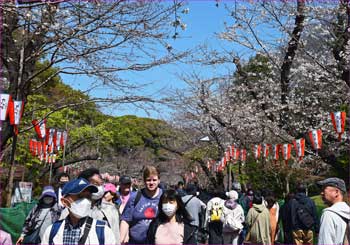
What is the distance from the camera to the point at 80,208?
3064 mm

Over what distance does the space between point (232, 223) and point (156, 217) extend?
3503 millimetres

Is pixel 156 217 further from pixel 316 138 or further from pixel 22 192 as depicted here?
pixel 22 192

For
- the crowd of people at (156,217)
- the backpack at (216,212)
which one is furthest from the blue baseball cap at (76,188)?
the backpack at (216,212)

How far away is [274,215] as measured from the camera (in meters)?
9.17

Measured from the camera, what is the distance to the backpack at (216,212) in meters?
7.80

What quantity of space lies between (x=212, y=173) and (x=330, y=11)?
58.1 ft

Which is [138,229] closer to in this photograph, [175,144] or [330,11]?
[330,11]

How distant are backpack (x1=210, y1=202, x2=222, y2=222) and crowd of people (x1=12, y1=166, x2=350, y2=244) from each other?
2cm

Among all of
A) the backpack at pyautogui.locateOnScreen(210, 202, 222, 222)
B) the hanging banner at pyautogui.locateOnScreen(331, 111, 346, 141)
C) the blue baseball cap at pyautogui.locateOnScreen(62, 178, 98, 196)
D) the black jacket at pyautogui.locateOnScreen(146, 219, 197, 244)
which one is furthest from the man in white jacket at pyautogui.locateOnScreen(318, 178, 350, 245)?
the hanging banner at pyautogui.locateOnScreen(331, 111, 346, 141)

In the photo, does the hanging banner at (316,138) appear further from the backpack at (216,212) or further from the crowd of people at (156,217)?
the backpack at (216,212)

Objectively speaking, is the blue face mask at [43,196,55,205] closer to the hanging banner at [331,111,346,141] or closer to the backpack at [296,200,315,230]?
the backpack at [296,200,315,230]

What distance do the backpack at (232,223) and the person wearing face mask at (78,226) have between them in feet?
15.6

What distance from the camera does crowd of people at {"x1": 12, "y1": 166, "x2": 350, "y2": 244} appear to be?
308 centimetres

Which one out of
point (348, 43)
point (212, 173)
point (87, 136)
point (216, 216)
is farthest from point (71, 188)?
point (212, 173)
